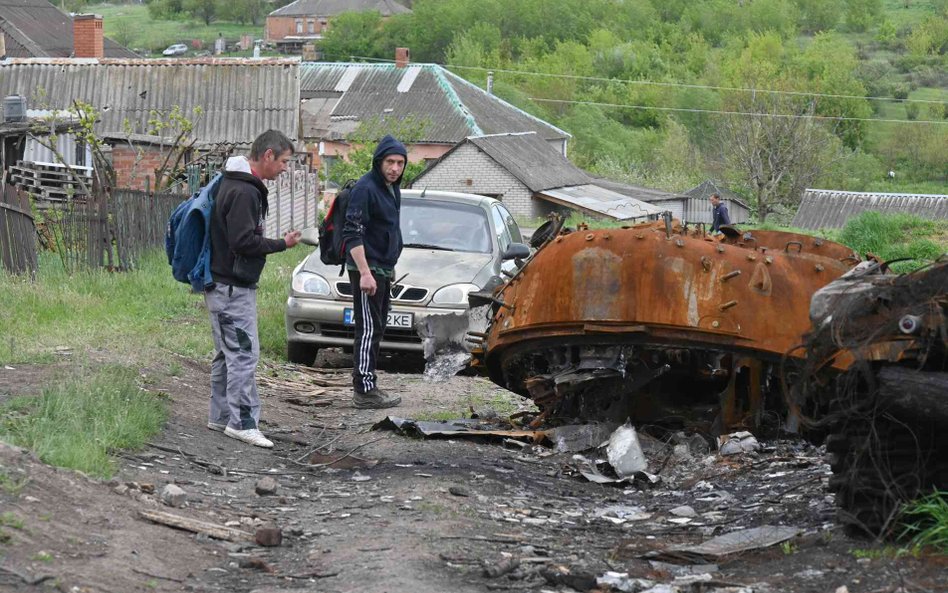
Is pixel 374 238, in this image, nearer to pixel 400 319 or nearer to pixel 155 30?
pixel 400 319

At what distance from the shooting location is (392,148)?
30.6 ft

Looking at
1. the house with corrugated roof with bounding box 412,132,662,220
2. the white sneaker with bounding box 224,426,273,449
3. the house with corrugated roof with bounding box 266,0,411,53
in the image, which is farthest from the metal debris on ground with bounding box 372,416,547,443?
the house with corrugated roof with bounding box 266,0,411,53

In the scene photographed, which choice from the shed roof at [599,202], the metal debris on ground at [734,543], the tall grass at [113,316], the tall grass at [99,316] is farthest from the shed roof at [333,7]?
the metal debris on ground at [734,543]

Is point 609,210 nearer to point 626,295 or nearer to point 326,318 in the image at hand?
point 326,318

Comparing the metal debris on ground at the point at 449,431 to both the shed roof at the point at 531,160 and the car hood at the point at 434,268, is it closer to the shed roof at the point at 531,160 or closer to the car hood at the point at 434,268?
the car hood at the point at 434,268

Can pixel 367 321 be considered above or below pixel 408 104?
below

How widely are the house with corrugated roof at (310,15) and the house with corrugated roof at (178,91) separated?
97882 millimetres

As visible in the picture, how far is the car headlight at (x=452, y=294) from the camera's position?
451 inches

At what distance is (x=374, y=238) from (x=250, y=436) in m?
1.94

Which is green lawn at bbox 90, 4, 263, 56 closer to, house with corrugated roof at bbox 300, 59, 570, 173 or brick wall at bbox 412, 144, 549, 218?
house with corrugated roof at bbox 300, 59, 570, 173

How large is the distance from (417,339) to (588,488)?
A: 4.49 m

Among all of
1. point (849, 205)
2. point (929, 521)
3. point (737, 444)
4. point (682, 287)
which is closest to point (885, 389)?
point (929, 521)

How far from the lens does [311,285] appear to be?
38.5ft

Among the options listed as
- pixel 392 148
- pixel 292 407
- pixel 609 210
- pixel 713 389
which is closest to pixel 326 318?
pixel 292 407
